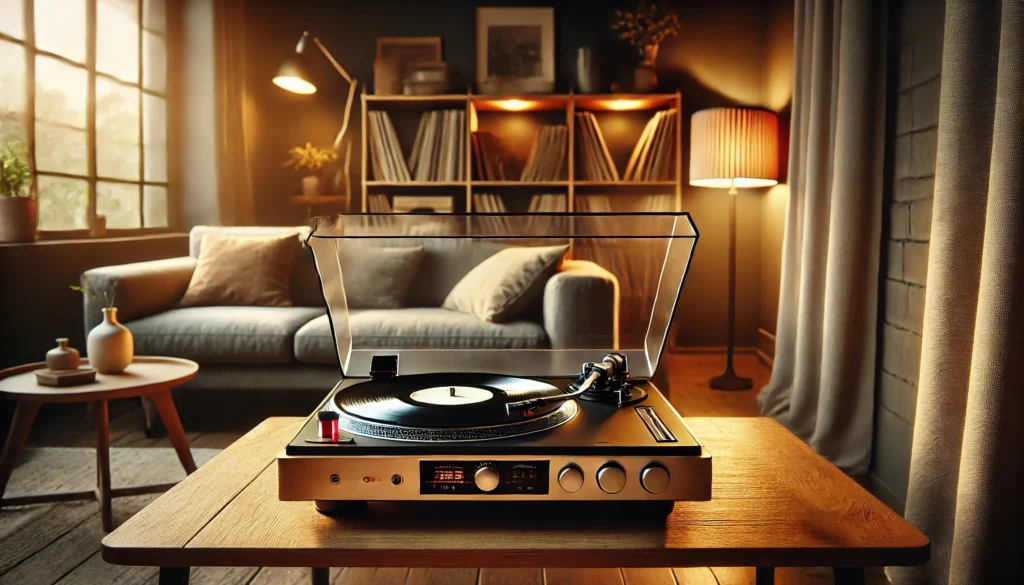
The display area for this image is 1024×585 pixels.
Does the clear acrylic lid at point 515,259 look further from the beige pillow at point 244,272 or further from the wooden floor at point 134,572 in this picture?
the beige pillow at point 244,272

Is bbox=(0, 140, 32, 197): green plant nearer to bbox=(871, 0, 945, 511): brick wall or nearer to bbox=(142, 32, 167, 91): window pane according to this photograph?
bbox=(142, 32, 167, 91): window pane

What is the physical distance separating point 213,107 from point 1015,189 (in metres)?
3.86

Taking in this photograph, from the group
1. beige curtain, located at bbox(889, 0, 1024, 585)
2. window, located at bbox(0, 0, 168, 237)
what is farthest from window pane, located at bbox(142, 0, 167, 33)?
beige curtain, located at bbox(889, 0, 1024, 585)

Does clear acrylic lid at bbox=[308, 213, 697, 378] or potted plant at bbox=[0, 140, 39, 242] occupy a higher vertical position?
potted plant at bbox=[0, 140, 39, 242]

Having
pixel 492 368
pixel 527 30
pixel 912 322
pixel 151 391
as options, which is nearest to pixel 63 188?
pixel 151 391

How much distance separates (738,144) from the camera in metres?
3.39

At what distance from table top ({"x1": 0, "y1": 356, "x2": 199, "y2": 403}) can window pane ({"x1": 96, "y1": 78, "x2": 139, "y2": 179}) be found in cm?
179

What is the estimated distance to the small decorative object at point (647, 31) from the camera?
4.03 m

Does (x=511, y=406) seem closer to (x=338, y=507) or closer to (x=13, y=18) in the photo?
(x=338, y=507)

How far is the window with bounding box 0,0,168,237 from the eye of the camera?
2.93 metres

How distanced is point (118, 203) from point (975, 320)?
365 cm

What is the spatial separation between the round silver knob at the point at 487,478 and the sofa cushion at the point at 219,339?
2008 mm

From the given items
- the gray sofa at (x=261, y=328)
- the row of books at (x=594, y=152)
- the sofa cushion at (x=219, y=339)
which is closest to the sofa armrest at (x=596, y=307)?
the gray sofa at (x=261, y=328)

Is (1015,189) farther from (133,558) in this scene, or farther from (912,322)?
(133,558)
